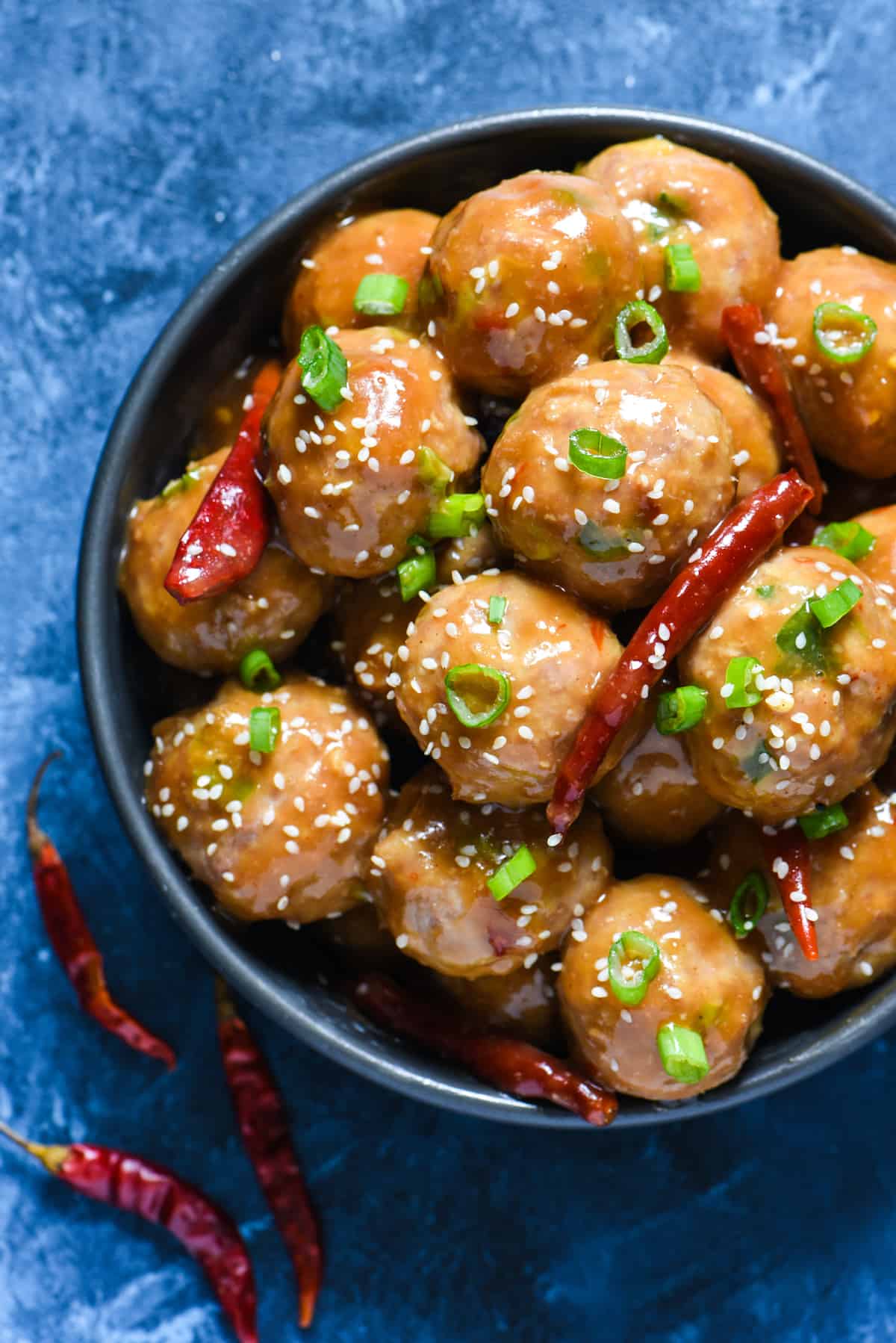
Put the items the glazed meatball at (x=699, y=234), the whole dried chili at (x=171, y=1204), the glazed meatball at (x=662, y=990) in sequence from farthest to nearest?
the whole dried chili at (x=171, y=1204) → the glazed meatball at (x=699, y=234) → the glazed meatball at (x=662, y=990)

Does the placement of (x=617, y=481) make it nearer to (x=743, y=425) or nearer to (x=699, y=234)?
(x=743, y=425)

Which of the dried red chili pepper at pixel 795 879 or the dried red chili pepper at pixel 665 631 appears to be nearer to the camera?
the dried red chili pepper at pixel 665 631

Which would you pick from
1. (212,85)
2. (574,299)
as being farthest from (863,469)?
(212,85)

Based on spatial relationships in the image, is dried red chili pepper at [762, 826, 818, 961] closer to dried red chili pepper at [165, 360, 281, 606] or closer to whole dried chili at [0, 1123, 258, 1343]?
dried red chili pepper at [165, 360, 281, 606]

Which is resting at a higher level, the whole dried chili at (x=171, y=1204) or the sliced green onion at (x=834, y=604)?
the sliced green onion at (x=834, y=604)

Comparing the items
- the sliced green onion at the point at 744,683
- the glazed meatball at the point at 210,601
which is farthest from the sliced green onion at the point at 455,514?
the sliced green onion at the point at 744,683

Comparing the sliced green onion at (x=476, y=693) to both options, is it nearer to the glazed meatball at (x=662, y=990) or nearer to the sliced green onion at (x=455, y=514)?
the sliced green onion at (x=455, y=514)
